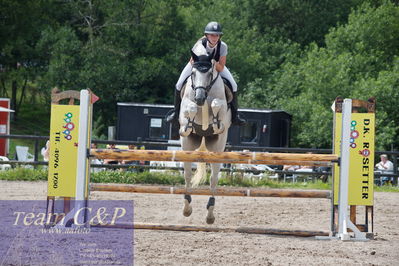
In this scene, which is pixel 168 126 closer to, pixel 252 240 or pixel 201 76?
pixel 201 76

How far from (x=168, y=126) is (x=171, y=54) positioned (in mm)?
9380

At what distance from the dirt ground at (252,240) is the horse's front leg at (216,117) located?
1117 mm

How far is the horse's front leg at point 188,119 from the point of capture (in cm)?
712

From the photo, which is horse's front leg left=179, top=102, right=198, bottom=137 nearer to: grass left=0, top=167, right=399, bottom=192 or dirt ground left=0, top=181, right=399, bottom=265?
dirt ground left=0, top=181, right=399, bottom=265

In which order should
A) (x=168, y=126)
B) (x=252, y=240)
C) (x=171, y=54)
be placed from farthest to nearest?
(x=171, y=54)
(x=168, y=126)
(x=252, y=240)

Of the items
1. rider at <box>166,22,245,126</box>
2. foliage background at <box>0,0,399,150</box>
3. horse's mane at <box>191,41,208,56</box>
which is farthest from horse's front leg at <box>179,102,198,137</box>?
foliage background at <box>0,0,399,150</box>

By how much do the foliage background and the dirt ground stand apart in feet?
50.2

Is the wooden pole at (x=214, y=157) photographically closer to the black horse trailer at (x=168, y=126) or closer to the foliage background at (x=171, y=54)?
the black horse trailer at (x=168, y=126)

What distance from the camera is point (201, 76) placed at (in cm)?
716

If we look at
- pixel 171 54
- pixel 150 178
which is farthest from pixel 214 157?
pixel 171 54

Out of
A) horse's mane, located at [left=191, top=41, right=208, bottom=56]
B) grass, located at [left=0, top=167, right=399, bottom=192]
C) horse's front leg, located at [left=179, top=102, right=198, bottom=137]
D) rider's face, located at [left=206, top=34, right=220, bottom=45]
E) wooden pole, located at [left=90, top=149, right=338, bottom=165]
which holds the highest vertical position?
rider's face, located at [left=206, top=34, right=220, bottom=45]

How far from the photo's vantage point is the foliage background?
2623cm

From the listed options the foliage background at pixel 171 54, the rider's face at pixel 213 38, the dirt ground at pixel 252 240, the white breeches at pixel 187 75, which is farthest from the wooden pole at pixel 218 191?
the foliage background at pixel 171 54

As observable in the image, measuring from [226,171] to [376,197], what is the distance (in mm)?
3738
